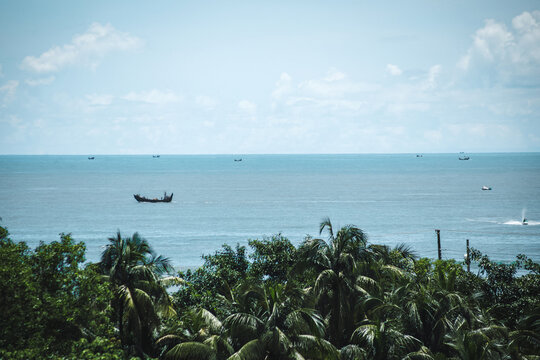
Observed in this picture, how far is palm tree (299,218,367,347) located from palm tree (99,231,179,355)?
610 centimetres

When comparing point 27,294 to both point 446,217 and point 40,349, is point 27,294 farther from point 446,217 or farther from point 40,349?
point 446,217

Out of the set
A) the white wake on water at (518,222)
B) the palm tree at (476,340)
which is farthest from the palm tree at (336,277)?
the white wake on water at (518,222)

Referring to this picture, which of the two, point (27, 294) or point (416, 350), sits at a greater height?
point (27, 294)

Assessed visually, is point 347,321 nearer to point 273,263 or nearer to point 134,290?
point 134,290

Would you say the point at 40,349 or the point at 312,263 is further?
the point at 312,263

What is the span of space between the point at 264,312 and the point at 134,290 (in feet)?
18.5

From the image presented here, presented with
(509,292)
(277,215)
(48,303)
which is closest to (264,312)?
(48,303)

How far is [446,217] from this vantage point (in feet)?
331

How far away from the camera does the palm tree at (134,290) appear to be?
2088 centimetres

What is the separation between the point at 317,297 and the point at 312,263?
142cm

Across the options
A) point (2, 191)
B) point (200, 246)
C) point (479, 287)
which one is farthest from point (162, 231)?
point (2, 191)

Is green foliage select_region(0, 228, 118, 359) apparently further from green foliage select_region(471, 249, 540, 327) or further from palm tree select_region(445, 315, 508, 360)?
green foliage select_region(471, 249, 540, 327)

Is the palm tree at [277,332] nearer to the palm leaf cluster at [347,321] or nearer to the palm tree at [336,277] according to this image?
the palm leaf cluster at [347,321]

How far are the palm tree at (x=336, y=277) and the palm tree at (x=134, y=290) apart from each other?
6100 mm
